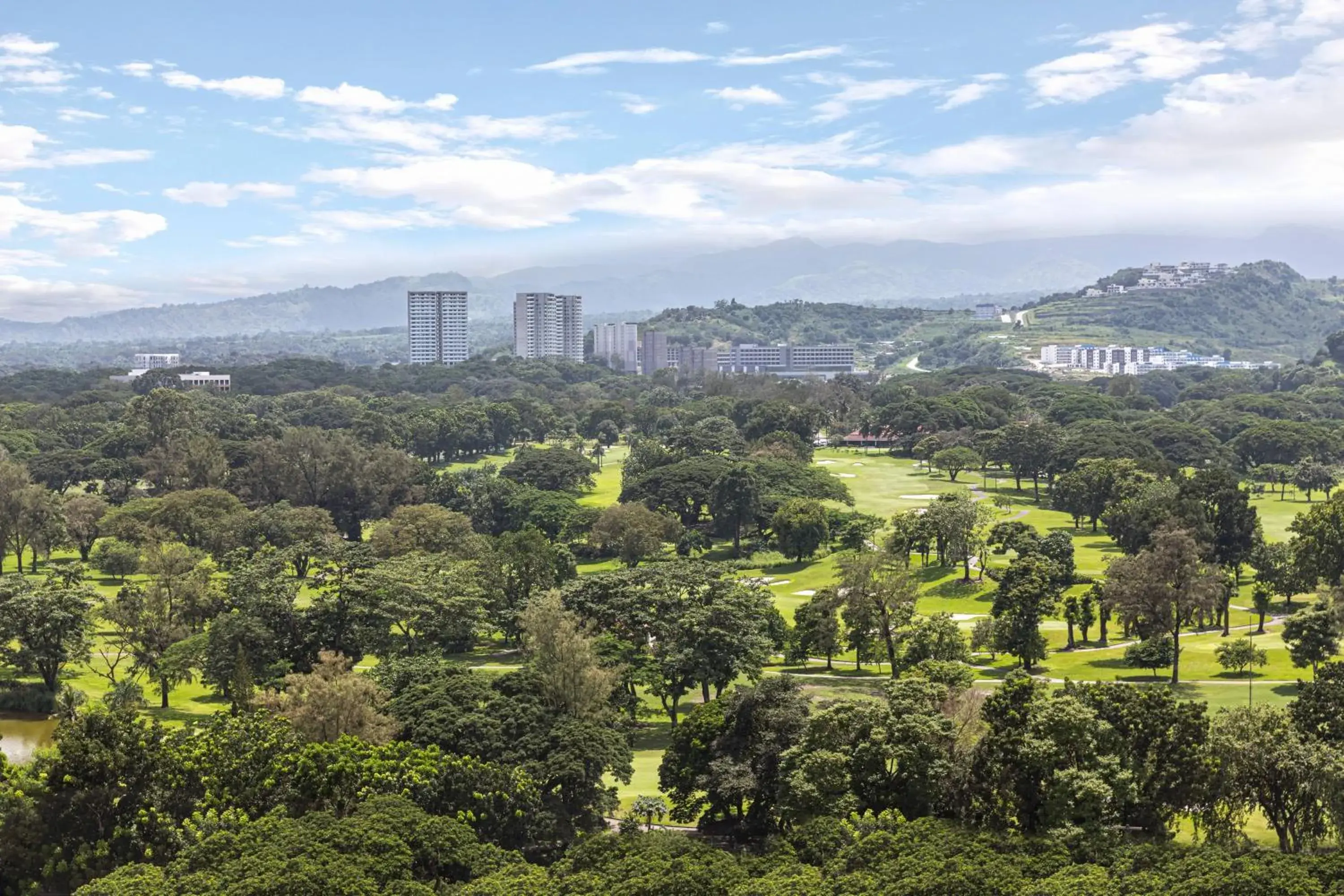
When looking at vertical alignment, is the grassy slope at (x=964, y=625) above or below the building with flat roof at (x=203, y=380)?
below

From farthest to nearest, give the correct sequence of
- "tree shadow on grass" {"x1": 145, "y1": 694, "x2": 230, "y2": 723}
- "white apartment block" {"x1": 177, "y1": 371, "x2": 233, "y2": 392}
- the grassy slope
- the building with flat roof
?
"white apartment block" {"x1": 177, "y1": 371, "x2": 233, "y2": 392} < the building with flat roof < "tree shadow on grass" {"x1": 145, "y1": 694, "x2": 230, "y2": 723} < the grassy slope

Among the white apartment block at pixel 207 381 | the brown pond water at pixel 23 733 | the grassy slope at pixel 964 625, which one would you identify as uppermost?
the white apartment block at pixel 207 381

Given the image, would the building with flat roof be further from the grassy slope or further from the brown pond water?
the brown pond water

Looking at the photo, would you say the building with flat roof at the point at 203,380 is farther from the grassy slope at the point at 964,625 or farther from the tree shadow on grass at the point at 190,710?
the tree shadow on grass at the point at 190,710

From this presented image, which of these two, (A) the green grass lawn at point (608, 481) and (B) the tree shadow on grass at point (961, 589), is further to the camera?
(A) the green grass lawn at point (608, 481)

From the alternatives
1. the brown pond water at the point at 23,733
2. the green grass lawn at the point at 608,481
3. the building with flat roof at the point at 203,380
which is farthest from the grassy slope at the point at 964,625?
the building with flat roof at the point at 203,380

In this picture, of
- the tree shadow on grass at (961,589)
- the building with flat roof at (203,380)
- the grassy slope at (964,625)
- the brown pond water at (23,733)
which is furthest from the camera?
the building with flat roof at (203,380)

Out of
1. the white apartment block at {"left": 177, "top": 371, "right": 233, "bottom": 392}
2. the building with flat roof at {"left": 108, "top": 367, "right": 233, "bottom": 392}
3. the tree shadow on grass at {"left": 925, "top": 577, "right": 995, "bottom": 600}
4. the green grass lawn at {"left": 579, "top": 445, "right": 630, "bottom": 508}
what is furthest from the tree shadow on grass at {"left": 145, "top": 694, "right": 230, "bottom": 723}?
the white apartment block at {"left": 177, "top": 371, "right": 233, "bottom": 392}

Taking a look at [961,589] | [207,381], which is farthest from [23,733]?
[207,381]
